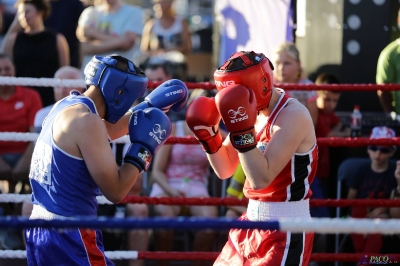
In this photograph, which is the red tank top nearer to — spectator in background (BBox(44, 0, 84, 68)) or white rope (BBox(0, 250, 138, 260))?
white rope (BBox(0, 250, 138, 260))

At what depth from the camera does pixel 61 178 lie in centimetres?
288

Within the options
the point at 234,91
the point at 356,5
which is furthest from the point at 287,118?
the point at 356,5

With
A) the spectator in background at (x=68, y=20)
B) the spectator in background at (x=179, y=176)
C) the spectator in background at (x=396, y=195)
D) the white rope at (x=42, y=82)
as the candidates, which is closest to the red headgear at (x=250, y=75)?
the white rope at (x=42, y=82)

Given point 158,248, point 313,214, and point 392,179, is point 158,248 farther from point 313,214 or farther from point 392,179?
point 392,179

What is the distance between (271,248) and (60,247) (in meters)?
0.90

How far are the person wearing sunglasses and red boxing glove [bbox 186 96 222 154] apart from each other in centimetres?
175

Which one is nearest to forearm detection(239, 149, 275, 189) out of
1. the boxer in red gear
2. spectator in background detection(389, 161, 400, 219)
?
the boxer in red gear

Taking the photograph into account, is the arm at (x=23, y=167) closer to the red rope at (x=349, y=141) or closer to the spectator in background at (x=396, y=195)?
the red rope at (x=349, y=141)

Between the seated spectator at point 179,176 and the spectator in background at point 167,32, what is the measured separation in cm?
167

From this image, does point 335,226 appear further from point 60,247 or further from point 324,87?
point 324,87

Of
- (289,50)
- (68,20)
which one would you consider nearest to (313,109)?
(289,50)

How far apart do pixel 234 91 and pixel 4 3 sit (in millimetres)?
8485

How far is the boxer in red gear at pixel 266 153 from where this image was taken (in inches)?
114

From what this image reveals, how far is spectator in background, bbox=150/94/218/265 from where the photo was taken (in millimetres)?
4930
